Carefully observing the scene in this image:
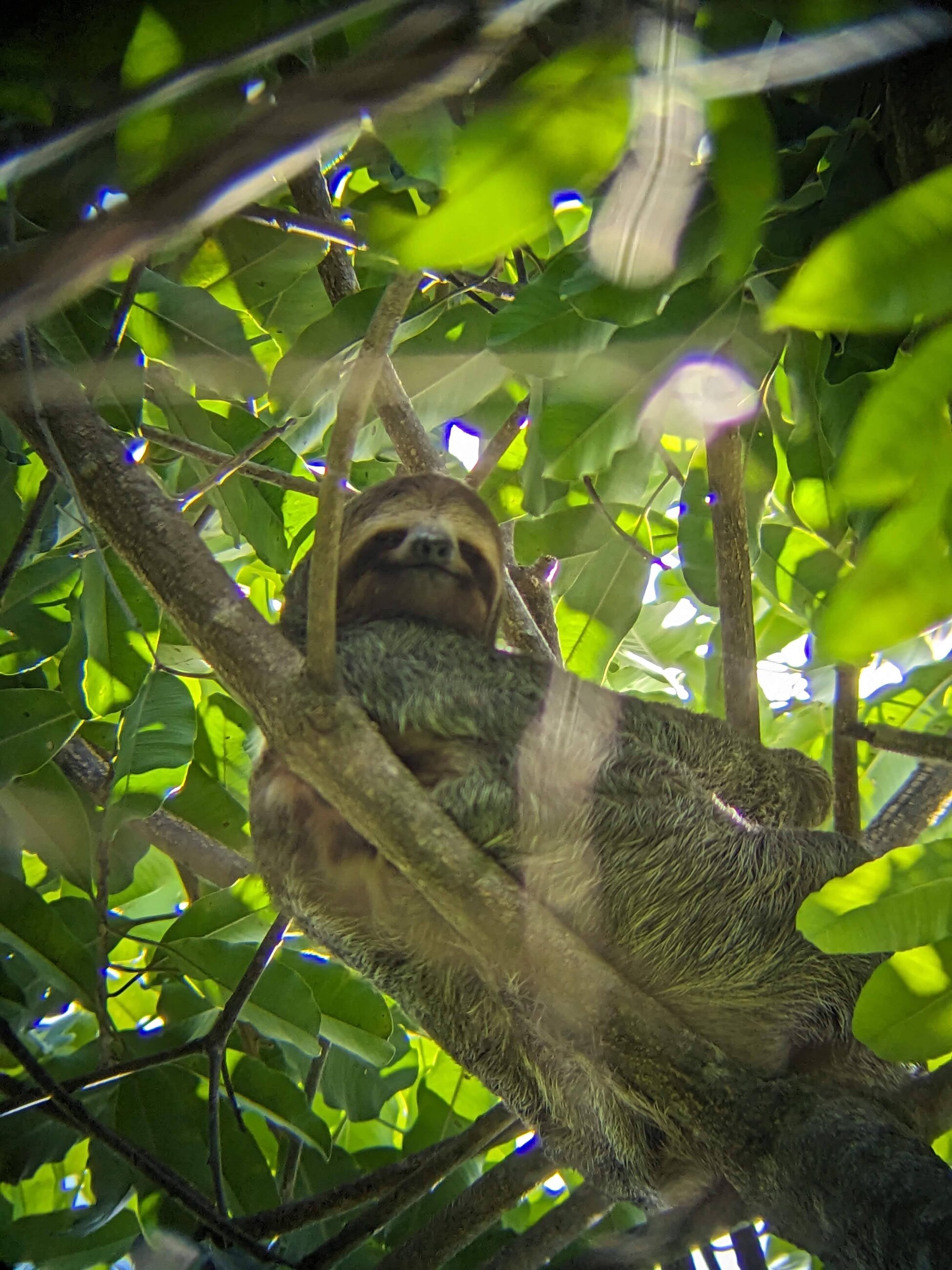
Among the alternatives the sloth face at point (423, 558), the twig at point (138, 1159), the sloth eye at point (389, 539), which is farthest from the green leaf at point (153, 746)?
the sloth eye at point (389, 539)

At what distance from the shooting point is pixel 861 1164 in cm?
214

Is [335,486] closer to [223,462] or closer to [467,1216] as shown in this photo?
[223,462]

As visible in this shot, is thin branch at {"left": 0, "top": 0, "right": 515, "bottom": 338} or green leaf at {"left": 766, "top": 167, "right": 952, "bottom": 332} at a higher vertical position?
thin branch at {"left": 0, "top": 0, "right": 515, "bottom": 338}

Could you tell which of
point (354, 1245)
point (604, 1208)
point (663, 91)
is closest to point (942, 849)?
point (663, 91)

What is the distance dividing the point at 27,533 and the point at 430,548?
149 centimetres

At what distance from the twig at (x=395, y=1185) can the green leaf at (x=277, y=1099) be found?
23cm

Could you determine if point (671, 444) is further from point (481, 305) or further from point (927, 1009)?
point (927, 1009)

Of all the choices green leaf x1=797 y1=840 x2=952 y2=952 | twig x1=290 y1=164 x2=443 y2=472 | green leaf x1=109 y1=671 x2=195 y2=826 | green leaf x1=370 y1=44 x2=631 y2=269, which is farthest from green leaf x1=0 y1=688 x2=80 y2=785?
green leaf x1=370 y1=44 x2=631 y2=269

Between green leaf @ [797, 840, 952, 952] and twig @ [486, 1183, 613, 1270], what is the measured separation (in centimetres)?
197

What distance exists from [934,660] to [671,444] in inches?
58.5

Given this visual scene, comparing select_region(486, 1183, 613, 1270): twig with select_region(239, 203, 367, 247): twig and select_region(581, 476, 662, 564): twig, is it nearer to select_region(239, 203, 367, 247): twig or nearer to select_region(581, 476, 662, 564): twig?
select_region(581, 476, 662, 564): twig

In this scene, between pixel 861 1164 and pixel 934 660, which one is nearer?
pixel 861 1164

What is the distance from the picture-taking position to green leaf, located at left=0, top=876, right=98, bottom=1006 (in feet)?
11.8

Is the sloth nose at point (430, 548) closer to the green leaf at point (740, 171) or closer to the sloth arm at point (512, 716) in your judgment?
the sloth arm at point (512, 716)
